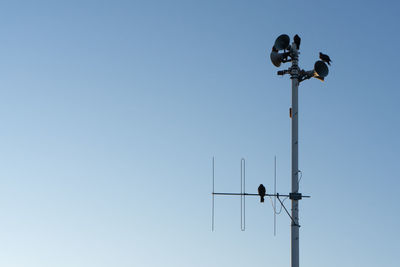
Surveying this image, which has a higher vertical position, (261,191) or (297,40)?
(297,40)

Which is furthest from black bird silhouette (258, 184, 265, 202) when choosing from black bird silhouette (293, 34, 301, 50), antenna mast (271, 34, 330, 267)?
black bird silhouette (293, 34, 301, 50)

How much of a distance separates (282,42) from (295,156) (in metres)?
4.23

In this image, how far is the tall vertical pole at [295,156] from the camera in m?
27.7

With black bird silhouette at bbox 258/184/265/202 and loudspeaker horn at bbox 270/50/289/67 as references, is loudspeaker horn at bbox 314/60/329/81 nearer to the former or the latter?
loudspeaker horn at bbox 270/50/289/67

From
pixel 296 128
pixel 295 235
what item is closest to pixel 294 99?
pixel 296 128

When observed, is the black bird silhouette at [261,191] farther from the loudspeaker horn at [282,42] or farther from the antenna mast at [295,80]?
the loudspeaker horn at [282,42]

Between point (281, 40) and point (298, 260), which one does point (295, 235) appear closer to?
point (298, 260)

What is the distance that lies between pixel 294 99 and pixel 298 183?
3072 millimetres

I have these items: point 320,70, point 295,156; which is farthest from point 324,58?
point 295,156

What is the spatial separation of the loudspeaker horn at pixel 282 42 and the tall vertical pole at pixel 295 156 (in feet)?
0.87

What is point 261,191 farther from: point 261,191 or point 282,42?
point 282,42

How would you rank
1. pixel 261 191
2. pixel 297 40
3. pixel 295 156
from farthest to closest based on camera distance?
pixel 297 40, pixel 261 191, pixel 295 156

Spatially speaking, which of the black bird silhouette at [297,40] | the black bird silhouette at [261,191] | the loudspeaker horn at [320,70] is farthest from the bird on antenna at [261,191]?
the black bird silhouette at [297,40]

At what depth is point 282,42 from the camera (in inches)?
1146
